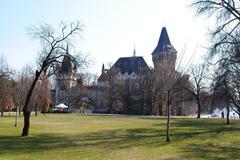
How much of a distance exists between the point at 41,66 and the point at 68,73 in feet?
6.56

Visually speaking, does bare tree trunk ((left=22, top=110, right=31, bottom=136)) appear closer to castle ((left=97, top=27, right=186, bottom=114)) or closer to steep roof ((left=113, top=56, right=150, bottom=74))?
castle ((left=97, top=27, right=186, bottom=114))

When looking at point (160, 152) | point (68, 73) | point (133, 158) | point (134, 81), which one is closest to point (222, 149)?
point (160, 152)

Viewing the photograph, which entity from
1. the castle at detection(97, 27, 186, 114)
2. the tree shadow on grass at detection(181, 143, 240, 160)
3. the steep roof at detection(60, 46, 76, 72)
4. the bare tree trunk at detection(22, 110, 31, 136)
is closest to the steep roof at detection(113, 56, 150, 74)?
the castle at detection(97, 27, 186, 114)

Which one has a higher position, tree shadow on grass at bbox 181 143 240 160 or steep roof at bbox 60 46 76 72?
steep roof at bbox 60 46 76 72

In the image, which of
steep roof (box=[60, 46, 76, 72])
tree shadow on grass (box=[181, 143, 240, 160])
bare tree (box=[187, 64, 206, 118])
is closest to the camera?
tree shadow on grass (box=[181, 143, 240, 160])

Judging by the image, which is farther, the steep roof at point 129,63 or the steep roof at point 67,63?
the steep roof at point 129,63

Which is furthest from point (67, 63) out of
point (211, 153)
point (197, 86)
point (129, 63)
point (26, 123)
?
point (129, 63)

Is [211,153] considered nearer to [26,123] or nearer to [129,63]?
[26,123]

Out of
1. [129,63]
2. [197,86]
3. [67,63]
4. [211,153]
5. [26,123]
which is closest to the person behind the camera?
[211,153]

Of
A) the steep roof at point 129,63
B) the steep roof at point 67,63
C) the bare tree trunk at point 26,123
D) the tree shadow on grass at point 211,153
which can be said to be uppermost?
the steep roof at point 129,63

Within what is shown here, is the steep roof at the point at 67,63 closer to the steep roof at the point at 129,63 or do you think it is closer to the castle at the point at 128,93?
the castle at the point at 128,93

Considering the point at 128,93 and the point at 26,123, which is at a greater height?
the point at 128,93

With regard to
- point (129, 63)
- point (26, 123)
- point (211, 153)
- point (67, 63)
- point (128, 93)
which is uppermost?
point (129, 63)

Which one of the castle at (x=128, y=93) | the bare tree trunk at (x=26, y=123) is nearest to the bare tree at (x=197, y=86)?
the castle at (x=128, y=93)
